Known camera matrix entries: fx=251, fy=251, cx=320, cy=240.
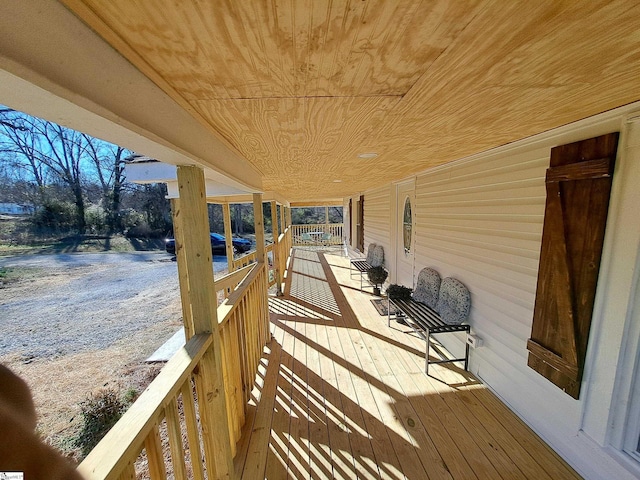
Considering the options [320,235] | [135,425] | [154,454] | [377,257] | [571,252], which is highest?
[571,252]

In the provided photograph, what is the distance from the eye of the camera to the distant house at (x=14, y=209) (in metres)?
4.15

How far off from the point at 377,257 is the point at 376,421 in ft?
11.9

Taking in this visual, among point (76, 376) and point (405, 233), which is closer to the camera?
point (76, 376)

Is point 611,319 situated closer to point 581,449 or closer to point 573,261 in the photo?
point 573,261

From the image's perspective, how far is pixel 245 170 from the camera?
2.21 meters

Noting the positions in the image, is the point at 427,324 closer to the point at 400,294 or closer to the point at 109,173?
the point at 400,294

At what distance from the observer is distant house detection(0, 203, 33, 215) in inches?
163

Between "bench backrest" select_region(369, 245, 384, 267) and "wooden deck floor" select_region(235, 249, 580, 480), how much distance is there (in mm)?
2197

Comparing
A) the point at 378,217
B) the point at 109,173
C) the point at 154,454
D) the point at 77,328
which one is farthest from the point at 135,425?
the point at 109,173

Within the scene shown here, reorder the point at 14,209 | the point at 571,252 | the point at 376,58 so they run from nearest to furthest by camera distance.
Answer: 1. the point at 376,58
2. the point at 571,252
3. the point at 14,209

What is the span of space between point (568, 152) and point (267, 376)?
3001 mm

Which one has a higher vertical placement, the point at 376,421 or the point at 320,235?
the point at 320,235

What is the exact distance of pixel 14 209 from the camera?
4.89m

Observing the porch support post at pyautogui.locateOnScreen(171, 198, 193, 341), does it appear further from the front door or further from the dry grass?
the front door
